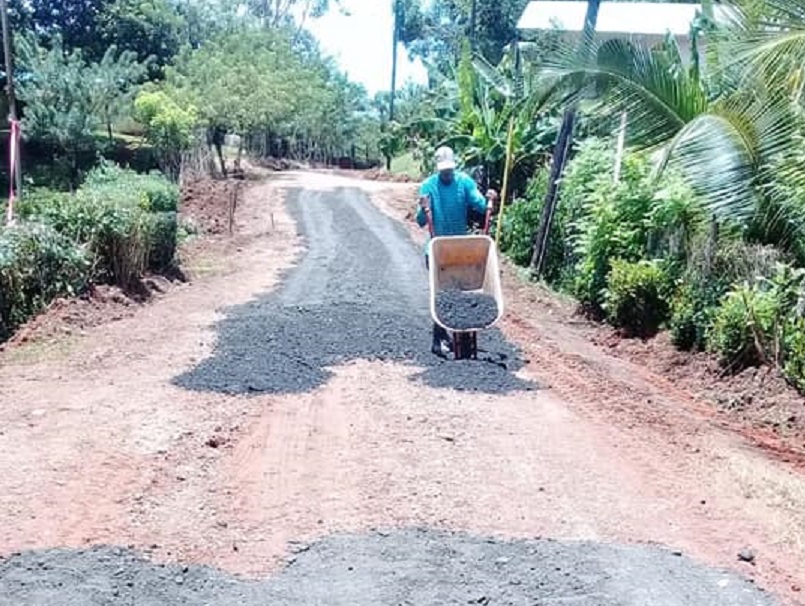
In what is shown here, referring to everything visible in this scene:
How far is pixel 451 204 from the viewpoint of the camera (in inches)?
Result: 363

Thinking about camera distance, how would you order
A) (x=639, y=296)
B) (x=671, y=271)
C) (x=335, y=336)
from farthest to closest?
(x=639, y=296) < (x=671, y=271) < (x=335, y=336)

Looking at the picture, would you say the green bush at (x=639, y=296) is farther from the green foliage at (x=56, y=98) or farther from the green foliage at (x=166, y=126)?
the green foliage at (x=56, y=98)

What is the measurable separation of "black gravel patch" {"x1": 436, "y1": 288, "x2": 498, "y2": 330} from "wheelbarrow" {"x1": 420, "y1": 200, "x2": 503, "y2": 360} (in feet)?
0.11

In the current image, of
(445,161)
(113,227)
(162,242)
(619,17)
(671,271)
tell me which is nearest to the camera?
(445,161)

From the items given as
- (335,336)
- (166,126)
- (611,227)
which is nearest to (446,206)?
(335,336)

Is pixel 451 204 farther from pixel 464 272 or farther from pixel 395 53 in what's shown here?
pixel 395 53

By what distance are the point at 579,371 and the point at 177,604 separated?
227 inches

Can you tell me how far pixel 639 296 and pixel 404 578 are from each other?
25.4 ft

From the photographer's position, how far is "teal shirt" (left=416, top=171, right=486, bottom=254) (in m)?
9.18

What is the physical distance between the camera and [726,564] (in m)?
4.76

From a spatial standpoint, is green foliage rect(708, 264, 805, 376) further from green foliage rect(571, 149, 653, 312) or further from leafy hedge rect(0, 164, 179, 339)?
leafy hedge rect(0, 164, 179, 339)

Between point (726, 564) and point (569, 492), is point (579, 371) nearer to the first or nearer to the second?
point (569, 492)

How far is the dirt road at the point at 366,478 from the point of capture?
14.6 ft

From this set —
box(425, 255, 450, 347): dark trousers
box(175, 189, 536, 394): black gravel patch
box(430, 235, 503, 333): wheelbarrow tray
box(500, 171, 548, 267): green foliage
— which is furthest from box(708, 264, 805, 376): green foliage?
box(500, 171, 548, 267): green foliage
